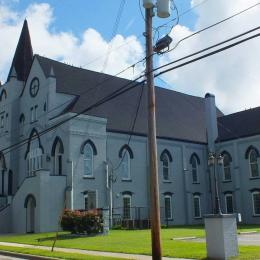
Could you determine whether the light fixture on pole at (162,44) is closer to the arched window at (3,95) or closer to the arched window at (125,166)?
the arched window at (125,166)

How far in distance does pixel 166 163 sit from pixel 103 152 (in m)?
8.62

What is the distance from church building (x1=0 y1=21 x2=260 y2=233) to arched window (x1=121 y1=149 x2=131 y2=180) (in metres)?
0.09

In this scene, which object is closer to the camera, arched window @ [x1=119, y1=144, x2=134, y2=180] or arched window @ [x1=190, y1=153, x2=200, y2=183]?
arched window @ [x1=119, y1=144, x2=134, y2=180]

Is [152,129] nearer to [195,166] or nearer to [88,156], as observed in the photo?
[88,156]

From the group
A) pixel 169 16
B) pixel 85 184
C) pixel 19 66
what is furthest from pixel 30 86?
pixel 169 16

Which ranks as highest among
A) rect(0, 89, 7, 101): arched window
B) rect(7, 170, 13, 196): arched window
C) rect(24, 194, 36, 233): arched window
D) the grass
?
rect(0, 89, 7, 101): arched window

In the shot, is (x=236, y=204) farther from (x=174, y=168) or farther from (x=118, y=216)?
(x=118, y=216)

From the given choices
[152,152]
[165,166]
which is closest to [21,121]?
[165,166]

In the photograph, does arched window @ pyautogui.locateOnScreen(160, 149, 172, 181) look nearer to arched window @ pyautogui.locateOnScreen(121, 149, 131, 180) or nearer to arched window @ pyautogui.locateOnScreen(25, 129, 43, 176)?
arched window @ pyautogui.locateOnScreen(121, 149, 131, 180)

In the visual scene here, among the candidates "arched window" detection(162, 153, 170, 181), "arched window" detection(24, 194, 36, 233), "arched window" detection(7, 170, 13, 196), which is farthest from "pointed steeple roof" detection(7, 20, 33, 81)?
"arched window" detection(162, 153, 170, 181)

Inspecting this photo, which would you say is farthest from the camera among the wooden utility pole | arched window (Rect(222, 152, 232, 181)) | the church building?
arched window (Rect(222, 152, 232, 181))

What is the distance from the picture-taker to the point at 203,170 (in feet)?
156

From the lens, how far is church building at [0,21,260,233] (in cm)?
3584

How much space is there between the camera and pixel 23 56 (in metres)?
49.0
